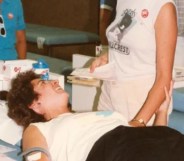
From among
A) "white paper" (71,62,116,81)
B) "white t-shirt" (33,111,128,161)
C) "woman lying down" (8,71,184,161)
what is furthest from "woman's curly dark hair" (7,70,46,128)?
"white paper" (71,62,116,81)

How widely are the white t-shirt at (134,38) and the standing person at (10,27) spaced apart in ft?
4.16

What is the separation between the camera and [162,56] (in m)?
1.76

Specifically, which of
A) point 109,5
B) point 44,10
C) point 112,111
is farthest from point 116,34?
point 44,10

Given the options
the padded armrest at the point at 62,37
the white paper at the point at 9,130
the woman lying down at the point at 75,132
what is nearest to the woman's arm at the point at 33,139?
the woman lying down at the point at 75,132

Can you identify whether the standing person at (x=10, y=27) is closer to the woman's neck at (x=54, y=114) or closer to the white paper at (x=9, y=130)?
the white paper at (x=9, y=130)

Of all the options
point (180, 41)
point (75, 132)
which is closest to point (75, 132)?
point (75, 132)

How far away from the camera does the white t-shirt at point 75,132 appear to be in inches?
68.1

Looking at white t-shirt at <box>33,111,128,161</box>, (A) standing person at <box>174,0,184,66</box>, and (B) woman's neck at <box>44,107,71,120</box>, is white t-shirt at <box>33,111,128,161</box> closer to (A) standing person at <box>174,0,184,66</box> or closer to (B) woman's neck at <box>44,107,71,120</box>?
(B) woman's neck at <box>44,107,71,120</box>

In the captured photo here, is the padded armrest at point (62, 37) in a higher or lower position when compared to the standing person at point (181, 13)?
lower

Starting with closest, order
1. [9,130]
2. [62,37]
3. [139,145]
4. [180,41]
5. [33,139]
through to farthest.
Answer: [139,145], [33,139], [9,130], [180,41], [62,37]

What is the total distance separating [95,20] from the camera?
5.62 m

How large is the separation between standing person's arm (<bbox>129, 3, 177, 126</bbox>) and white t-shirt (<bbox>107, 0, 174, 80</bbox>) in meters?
0.04

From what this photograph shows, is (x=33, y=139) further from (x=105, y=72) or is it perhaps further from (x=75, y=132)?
(x=105, y=72)

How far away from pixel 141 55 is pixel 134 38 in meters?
0.08
